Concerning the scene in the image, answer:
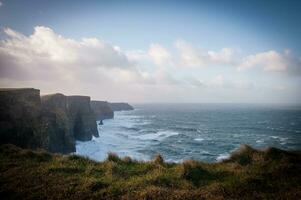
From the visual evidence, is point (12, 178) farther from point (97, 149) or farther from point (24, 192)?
point (97, 149)

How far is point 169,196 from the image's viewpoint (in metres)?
7.82

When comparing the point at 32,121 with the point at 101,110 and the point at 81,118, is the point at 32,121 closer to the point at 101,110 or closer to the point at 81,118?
the point at 81,118

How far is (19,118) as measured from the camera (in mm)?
36781

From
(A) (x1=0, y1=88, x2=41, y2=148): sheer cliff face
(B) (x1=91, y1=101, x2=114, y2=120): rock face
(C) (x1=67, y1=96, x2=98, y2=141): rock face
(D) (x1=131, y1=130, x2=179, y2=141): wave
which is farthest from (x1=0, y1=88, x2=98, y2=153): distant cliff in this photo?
(B) (x1=91, y1=101, x2=114, y2=120): rock face

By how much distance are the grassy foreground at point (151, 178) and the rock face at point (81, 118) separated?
183 ft

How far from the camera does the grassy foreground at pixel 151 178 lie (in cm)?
807

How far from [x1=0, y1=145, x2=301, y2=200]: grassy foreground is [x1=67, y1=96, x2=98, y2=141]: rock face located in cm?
5576

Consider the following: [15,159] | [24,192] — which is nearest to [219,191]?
[24,192]

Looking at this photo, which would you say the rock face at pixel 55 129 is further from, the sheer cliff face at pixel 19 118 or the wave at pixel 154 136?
the wave at pixel 154 136

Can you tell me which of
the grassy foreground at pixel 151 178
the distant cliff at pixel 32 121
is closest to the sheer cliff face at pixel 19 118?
the distant cliff at pixel 32 121

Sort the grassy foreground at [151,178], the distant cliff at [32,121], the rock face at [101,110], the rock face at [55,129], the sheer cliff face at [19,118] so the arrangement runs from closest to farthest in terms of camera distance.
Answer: the grassy foreground at [151,178] → the sheer cliff face at [19,118] → the distant cliff at [32,121] → the rock face at [55,129] → the rock face at [101,110]

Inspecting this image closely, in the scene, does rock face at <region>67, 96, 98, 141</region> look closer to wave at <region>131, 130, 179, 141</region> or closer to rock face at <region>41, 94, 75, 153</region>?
rock face at <region>41, 94, 75, 153</region>

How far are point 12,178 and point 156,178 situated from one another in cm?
621

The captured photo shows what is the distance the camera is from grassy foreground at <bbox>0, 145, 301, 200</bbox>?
8070 mm
